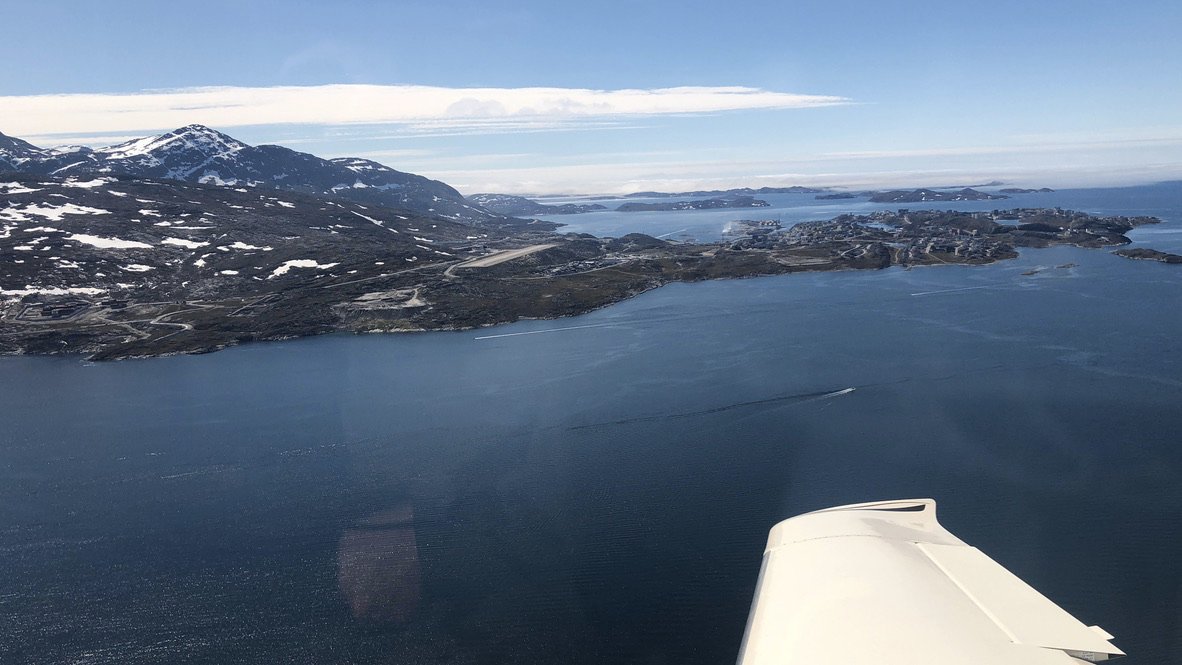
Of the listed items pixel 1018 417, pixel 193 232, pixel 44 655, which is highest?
pixel 193 232

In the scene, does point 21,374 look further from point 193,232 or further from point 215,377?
point 193,232

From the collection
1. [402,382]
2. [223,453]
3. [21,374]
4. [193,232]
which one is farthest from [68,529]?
[193,232]

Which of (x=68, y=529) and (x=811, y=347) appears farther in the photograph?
(x=811, y=347)

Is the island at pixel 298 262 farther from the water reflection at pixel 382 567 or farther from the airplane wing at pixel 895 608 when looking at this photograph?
the airplane wing at pixel 895 608

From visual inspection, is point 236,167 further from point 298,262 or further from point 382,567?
point 382,567

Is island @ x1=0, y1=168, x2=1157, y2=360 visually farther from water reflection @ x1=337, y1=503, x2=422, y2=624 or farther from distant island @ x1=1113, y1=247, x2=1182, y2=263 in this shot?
water reflection @ x1=337, y1=503, x2=422, y2=624

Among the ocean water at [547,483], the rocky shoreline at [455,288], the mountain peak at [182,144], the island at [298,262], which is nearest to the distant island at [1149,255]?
the island at [298,262]

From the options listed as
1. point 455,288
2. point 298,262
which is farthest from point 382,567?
point 298,262

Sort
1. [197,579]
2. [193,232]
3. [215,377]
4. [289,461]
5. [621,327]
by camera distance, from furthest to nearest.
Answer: [193,232], [621,327], [215,377], [289,461], [197,579]
